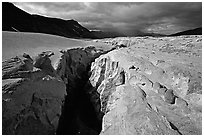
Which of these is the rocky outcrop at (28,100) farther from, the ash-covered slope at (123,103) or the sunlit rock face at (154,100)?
the sunlit rock face at (154,100)

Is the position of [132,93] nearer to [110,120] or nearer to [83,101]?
[110,120]

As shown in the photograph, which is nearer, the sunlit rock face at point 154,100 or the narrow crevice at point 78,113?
the sunlit rock face at point 154,100

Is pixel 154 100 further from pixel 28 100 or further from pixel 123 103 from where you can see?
pixel 28 100

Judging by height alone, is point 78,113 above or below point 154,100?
below

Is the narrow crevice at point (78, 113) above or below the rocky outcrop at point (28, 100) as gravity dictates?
below

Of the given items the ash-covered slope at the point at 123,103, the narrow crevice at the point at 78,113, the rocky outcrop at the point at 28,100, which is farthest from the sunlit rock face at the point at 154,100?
the rocky outcrop at the point at 28,100

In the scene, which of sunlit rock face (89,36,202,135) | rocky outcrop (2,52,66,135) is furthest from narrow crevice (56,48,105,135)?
rocky outcrop (2,52,66,135)

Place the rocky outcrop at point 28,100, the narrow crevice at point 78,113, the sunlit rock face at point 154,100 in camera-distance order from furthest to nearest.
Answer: the narrow crevice at point 78,113 → the rocky outcrop at point 28,100 → the sunlit rock face at point 154,100

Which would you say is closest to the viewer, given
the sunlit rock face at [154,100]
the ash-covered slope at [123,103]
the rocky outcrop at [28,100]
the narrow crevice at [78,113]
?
the sunlit rock face at [154,100]

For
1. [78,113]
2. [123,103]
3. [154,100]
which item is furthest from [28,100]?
[78,113]
